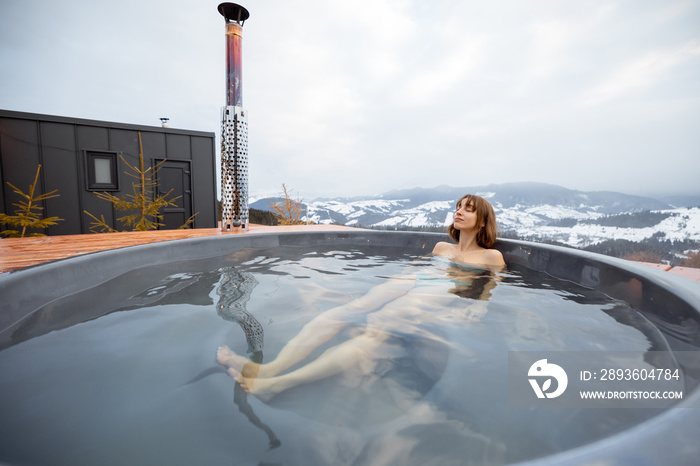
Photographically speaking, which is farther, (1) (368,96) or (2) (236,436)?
(1) (368,96)

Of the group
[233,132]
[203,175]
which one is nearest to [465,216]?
[233,132]

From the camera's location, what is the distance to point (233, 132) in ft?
10.2

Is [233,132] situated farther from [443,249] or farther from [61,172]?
[61,172]

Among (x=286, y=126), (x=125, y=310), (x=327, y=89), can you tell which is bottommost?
(x=125, y=310)

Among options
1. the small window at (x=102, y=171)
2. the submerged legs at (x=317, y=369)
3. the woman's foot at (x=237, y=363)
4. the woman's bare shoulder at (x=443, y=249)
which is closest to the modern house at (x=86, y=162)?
the small window at (x=102, y=171)

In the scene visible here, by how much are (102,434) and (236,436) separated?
0.84 feet

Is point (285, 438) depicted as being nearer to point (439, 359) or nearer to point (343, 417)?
point (343, 417)

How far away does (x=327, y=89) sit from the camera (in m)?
10.2

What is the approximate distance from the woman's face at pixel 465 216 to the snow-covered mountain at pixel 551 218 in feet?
0.27

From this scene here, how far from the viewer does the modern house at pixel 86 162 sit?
5.11 m

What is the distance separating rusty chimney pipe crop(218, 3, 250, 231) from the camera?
3082 millimetres

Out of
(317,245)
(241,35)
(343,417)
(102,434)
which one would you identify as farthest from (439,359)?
(241,35)

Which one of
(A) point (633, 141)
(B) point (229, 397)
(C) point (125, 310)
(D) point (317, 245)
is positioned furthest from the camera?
(A) point (633, 141)

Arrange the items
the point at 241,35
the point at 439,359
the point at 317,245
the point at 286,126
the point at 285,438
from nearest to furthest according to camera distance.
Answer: the point at 285,438, the point at 439,359, the point at 317,245, the point at 241,35, the point at 286,126
